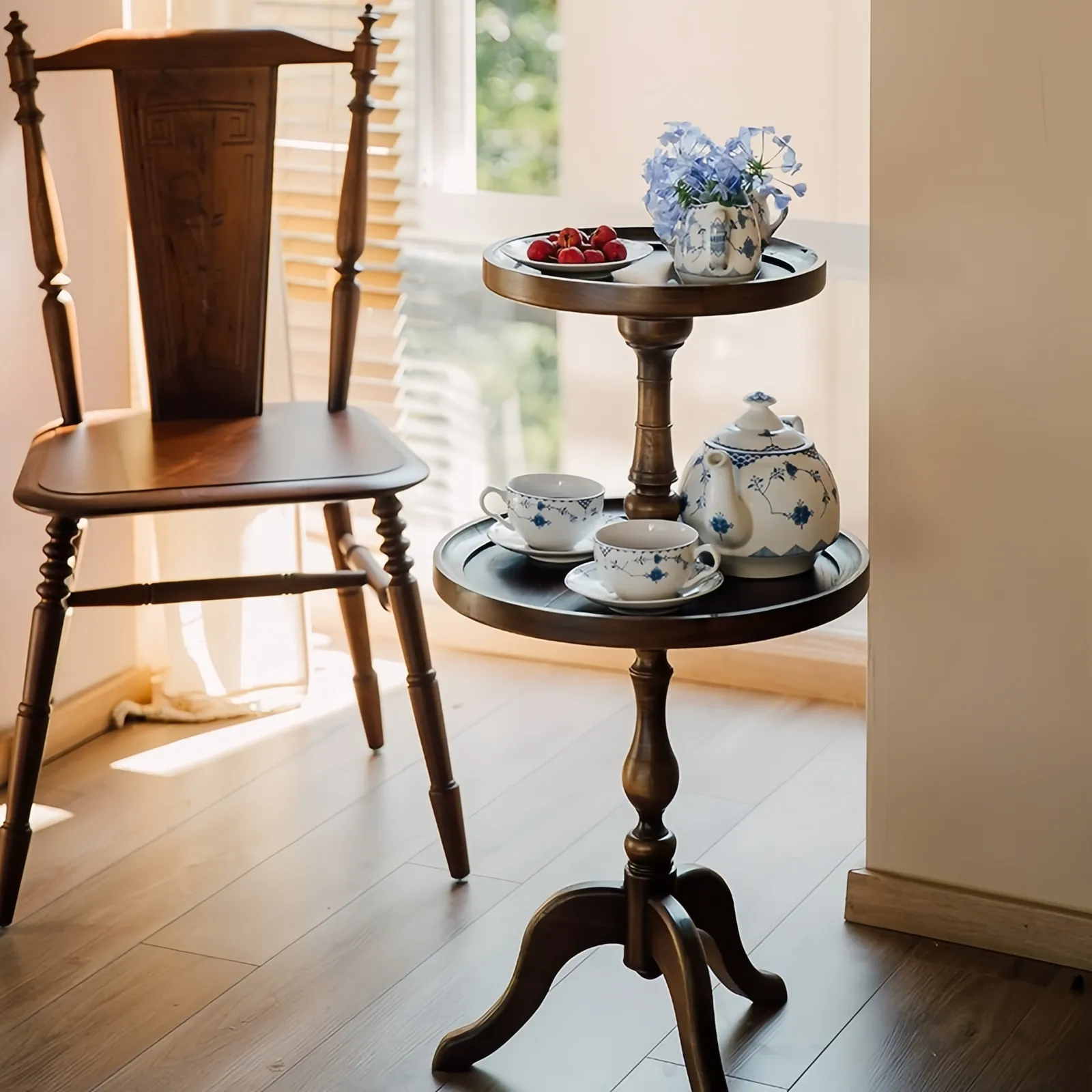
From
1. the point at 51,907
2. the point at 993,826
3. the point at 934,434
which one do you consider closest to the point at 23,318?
the point at 51,907

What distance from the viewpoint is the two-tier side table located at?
1409mm

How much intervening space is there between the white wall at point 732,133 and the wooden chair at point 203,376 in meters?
0.50

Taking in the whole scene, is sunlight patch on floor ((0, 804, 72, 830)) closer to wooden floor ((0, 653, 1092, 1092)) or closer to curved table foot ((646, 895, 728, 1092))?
wooden floor ((0, 653, 1092, 1092))

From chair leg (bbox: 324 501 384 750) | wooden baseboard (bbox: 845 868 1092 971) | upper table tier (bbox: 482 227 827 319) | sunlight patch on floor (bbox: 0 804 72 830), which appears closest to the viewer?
upper table tier (bbox: 482 227 827 319)

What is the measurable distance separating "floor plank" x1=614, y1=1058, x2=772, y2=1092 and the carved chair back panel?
1024 mm

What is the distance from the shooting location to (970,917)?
183 centimetres

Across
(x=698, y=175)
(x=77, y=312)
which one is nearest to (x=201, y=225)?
(x=77, y=312)

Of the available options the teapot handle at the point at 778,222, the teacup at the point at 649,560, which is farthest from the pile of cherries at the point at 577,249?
the teacup at the point at 649,560

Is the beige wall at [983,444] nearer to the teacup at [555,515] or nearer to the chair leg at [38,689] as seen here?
the teacup at [555,515]

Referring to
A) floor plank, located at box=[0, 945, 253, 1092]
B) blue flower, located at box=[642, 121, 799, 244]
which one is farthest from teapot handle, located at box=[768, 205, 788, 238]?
floor plank, located at box=[0, 945, 253, 1092]

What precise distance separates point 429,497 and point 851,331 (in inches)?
31.1

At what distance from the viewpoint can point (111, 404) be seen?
252 cm

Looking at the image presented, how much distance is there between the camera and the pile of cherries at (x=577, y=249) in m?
1.52

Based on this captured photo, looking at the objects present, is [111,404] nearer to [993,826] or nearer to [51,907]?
[51,907]
